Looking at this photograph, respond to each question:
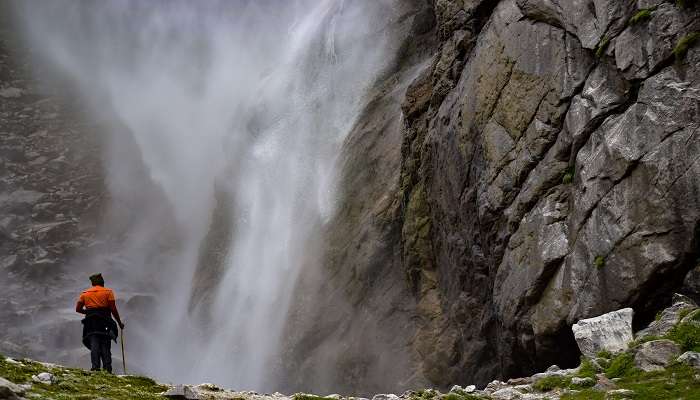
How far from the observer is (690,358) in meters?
10.6

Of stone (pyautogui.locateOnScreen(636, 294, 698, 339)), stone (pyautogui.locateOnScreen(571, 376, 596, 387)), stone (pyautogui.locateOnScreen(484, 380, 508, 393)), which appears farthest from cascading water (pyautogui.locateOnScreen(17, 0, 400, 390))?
stone (pyautogui.locateOnScreen(571, 376, 596, 387))

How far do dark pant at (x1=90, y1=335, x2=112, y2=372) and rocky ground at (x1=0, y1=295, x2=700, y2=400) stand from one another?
2069 millimetres

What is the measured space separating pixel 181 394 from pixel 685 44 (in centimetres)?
1088

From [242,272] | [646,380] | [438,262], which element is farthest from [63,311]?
[646,380]

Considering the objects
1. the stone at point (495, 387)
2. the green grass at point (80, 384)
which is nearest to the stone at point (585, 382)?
the stone at point (495, 387)

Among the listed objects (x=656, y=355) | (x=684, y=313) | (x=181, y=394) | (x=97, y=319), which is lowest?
(x=656, y=355)

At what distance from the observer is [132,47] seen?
69625 millimetres

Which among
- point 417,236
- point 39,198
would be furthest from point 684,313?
point 39,198

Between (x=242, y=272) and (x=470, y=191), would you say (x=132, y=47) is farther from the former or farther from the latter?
(x=470, y=191)

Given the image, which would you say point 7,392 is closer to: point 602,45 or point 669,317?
point 669,317

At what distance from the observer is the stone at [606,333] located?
12750mm

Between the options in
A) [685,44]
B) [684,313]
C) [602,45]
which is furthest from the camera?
[602,45]

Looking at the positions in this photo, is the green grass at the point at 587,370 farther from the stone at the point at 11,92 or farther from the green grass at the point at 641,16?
the stone at the point at 11,92

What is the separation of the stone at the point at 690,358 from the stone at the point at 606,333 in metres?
1.76
